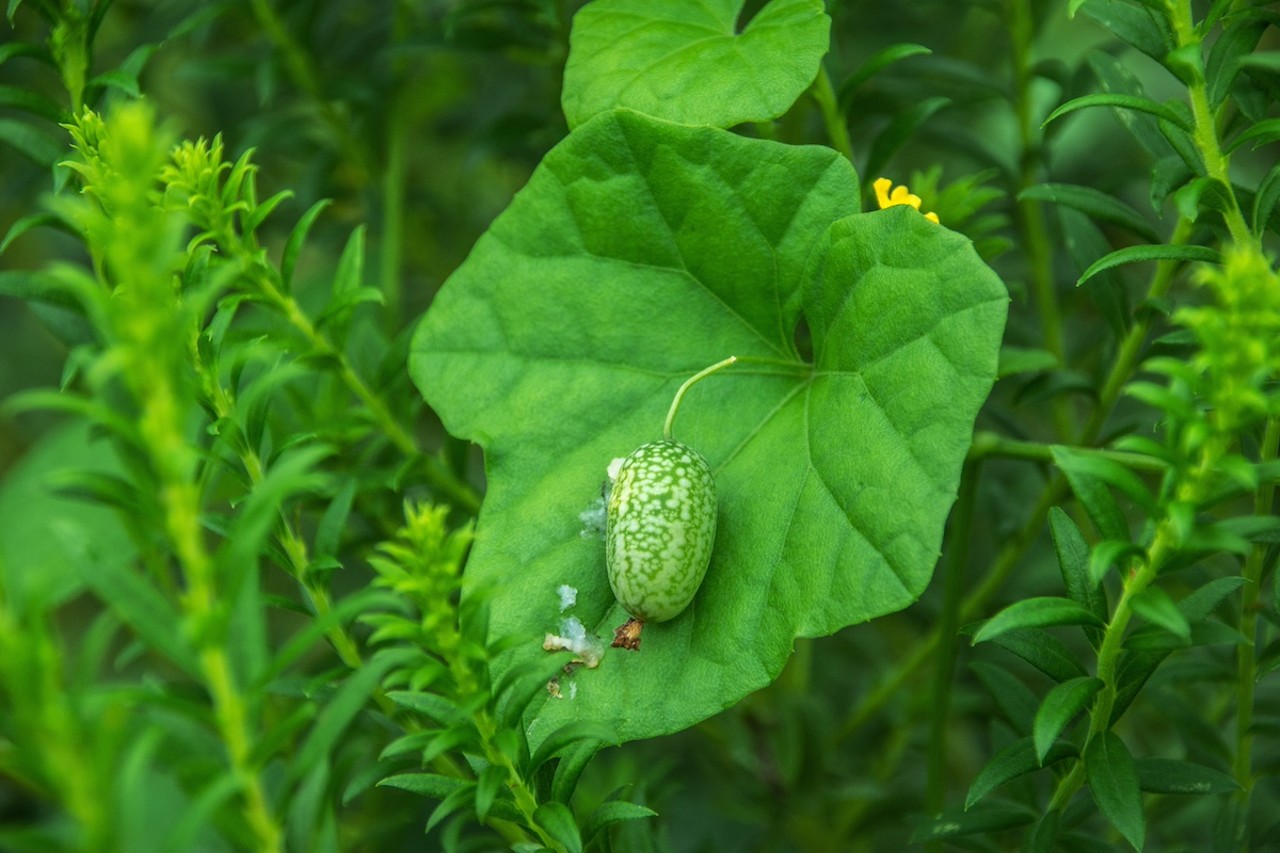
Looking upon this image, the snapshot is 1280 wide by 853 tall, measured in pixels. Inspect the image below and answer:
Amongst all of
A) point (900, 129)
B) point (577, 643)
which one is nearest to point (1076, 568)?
point (577, 643)

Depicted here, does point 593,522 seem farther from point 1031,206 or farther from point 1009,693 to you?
point 1031,206

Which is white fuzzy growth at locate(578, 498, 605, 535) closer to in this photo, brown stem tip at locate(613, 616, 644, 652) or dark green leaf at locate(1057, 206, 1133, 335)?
brown stem tip at locate(613, 616, 644, 652)

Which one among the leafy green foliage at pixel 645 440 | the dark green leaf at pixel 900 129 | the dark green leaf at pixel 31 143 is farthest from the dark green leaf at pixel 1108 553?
the dark green leaf at pixel 31 143

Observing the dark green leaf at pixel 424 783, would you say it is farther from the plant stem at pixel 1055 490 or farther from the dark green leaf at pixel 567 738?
the plant stem at pixel 1055 490

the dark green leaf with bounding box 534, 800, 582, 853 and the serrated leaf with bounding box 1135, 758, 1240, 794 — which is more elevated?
the dark green leaf with bounding box 534, 800, 582, 853

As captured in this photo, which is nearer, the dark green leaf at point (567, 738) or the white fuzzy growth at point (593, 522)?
the dark green leaf at point (567, 738)

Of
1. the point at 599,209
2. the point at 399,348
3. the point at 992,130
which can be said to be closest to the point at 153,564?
the point at 399,348

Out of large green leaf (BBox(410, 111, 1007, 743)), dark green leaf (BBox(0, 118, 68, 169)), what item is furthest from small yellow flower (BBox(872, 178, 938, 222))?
dark green leaf (BBox(0, 118, 68, 169))
